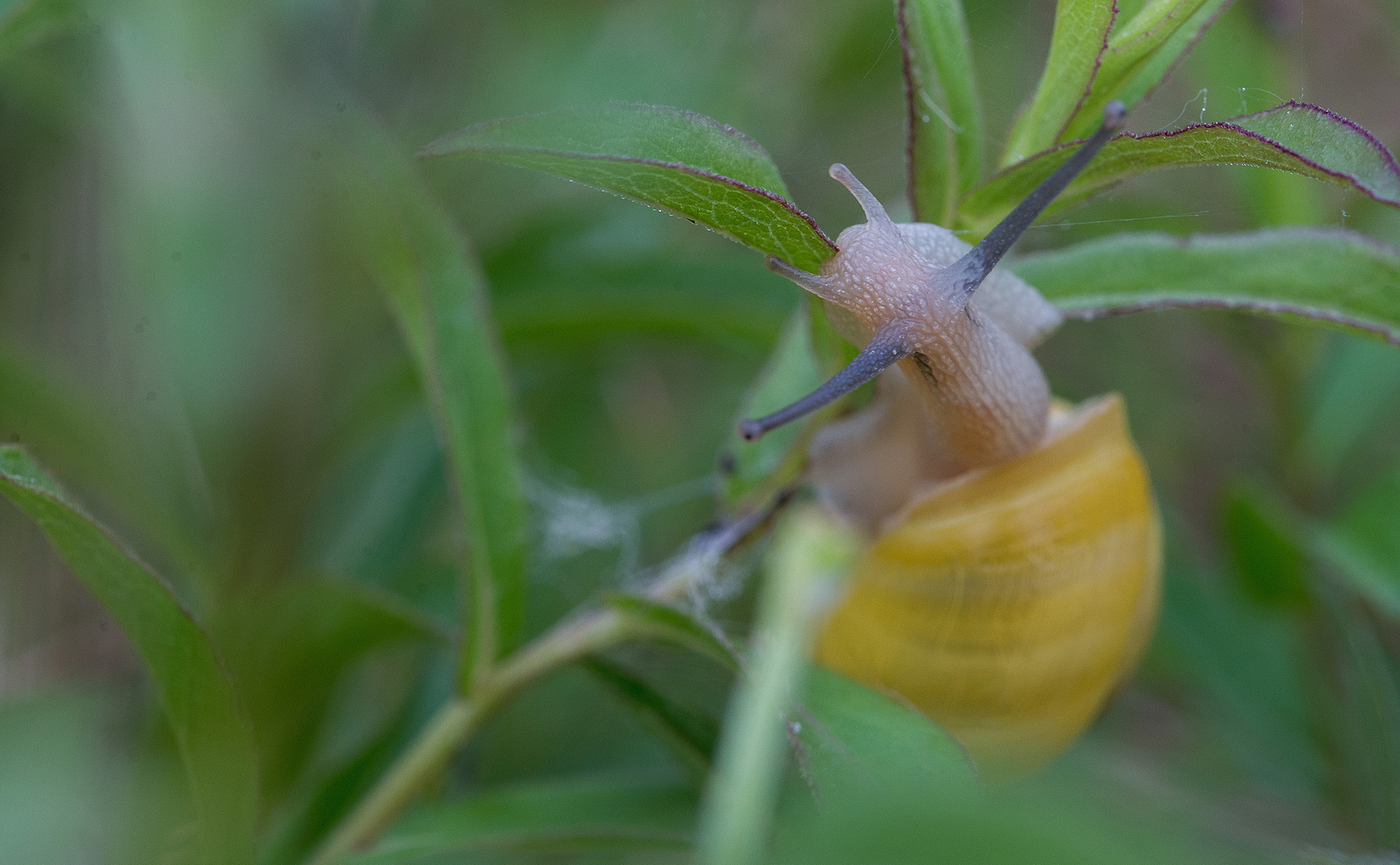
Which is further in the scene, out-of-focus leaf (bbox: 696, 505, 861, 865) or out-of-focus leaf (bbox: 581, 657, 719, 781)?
out-of-focus leaf (bbox: 581, 657, 719, 781)

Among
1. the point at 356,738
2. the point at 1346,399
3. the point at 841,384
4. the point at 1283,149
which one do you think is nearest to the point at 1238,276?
the point at 1283,149

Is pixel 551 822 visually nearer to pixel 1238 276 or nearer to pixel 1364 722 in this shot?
pixel 1238 276

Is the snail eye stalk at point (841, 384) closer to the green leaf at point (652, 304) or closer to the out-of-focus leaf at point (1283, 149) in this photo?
the out-of-focus leaf at point (1283, 149)

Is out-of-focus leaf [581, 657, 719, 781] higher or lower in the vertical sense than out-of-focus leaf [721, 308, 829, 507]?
lower

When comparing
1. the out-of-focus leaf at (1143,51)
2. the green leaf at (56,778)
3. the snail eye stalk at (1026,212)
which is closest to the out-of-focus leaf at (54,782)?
the green leaf at (56,778)

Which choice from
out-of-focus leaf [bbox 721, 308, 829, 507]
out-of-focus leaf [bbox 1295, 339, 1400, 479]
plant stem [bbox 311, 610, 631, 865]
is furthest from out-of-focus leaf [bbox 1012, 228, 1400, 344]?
out-of-focus leaf [bbox 1295, 339, 1400, 479]

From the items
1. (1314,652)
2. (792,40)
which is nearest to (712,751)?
(1314,652)

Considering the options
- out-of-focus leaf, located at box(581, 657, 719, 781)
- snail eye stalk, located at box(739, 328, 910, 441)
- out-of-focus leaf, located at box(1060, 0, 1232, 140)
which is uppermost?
out-of-focus leaf, located at box(1060, 0, 1232, 140)

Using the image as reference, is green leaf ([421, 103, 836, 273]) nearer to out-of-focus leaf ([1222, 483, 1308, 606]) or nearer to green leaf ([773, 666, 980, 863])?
green leaf ([773, 666, 980, 863])
